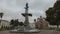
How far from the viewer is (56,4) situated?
112ft

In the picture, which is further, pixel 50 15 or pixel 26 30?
pixel 50 15

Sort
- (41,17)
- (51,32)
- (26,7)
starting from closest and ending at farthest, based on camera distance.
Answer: (51,32)
(26,7)
(41,17)

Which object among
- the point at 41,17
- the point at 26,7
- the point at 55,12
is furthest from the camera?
the point at 41,17

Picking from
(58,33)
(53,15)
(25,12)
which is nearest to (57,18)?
(53,15)

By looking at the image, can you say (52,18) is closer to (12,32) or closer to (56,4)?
(56,4)

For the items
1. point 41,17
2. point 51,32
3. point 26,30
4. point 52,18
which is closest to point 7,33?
point 26,30

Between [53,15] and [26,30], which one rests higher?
[53,15]

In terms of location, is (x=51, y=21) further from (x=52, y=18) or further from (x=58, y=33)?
(x=58, y=33)

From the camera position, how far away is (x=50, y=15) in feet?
113

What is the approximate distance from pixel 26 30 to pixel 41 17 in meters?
19.9

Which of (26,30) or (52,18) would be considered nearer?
(26,30)

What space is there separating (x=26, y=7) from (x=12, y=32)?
21.4 feet

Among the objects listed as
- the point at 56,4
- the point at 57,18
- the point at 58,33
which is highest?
the point at 56,4

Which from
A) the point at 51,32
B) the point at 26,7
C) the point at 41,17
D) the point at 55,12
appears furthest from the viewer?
the point at 41,17
